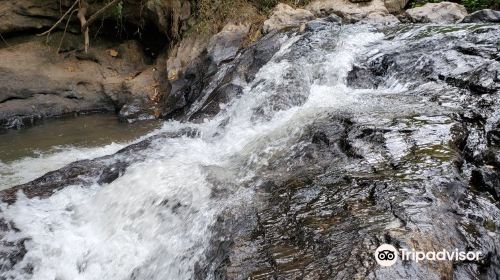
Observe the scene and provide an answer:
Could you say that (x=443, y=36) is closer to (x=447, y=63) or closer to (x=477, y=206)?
(x=447, y=63)

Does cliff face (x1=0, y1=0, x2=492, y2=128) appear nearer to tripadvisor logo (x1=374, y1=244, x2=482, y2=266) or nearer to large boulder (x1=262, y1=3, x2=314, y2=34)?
large boulder (x1=262, y1=3, x2=314, y2=34)

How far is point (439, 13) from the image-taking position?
687cm

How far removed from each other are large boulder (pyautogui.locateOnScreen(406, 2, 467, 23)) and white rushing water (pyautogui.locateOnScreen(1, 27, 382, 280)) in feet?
9.67

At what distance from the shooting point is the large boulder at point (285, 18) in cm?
724

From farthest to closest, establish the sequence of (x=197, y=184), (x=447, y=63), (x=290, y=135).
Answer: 1. (x=447, y=63)
2. (x=290, y=135)
3. (x=197, y=184)

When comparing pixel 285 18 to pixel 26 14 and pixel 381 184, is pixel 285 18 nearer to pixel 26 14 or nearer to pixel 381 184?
pixel 26 14

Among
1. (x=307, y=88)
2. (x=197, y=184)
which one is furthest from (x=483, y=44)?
(x=197, y=184)

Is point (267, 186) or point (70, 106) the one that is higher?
point (267, 186)

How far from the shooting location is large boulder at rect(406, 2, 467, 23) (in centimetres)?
672

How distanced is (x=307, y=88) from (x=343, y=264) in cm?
366

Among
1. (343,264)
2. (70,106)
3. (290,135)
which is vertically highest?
(343,264)

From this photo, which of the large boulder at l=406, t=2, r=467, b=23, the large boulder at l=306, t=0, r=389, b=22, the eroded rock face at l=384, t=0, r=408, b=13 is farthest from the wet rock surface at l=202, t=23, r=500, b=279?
the eroded rock face at l=384, t=0, r=408, b=13

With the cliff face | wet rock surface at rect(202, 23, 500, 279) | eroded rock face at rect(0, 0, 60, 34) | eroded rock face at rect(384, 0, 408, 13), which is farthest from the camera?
eroded rock face at rect(384, 0, 408, 13)

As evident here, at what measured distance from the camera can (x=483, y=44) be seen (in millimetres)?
4867
